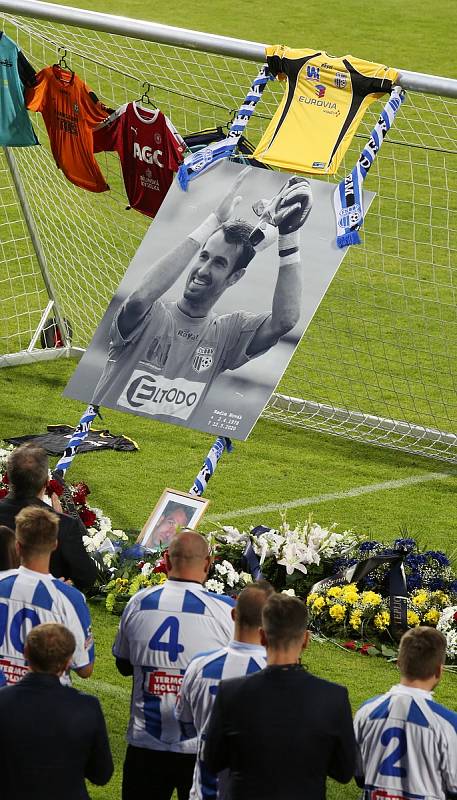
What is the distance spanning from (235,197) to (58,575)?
3463mm

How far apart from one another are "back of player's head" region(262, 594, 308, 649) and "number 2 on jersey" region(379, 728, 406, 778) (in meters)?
0.48

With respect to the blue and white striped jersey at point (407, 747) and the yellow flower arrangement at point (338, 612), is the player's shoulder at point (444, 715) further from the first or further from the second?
the yellow flower arrangement at point (338, 612)

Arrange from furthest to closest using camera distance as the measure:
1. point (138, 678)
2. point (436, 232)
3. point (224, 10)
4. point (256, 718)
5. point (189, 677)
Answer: point (224, 10)
point (436, 232)
point (138, 678)
point (189, 677)
point (256, 718)

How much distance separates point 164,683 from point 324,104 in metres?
4.71

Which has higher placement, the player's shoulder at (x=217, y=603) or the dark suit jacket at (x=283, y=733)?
the player's shoulder at (x=217, y=603)

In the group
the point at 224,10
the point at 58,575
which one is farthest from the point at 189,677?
the point at 224,10

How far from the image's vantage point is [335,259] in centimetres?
844

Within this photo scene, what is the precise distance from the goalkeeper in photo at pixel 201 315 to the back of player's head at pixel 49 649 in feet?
12.2

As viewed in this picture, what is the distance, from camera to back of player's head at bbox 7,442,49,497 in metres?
6.20

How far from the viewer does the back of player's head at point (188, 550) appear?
209 inches

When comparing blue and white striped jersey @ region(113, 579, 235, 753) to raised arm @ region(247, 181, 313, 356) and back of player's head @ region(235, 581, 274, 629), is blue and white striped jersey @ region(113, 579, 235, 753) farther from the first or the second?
raised arm @ region(247, 181, 313, 356)

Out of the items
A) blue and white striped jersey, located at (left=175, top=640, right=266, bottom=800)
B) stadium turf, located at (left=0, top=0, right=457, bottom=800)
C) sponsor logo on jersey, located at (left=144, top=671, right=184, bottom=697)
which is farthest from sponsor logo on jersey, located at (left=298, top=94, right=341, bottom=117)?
blue and white striped jersey, located at (left=175, top=640, right=266, bottom=800)

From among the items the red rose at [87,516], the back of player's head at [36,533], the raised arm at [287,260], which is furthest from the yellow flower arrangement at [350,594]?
the back of player's head at [36,533]

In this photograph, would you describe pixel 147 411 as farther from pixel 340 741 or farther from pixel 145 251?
pixel 340 741
